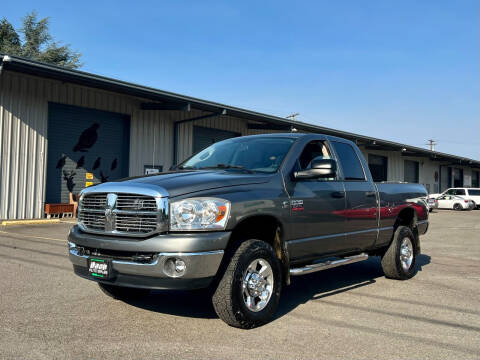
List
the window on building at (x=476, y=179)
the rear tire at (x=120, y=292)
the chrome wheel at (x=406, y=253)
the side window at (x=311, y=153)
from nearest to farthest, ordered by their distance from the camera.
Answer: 1. the rear tire at (x=120, y=292)
2. the side window at (x=311, y=153)
3. the chrome wheel at (x=406, y=253)
4. the window on building at (x=476, y=179)

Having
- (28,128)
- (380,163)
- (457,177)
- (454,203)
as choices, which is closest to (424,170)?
(454,203)

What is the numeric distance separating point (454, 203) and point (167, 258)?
36263 mm

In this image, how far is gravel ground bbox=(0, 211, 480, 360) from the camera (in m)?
3.96

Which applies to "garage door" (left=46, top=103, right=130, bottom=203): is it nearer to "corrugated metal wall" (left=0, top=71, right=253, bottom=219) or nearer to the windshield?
"corrugated metal wall" (left=0, top=71, right=253, bottom=219)

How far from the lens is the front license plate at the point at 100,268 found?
14.6 ft

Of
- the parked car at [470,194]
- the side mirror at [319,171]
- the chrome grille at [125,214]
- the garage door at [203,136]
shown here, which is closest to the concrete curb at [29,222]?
the garage door at [203,136]

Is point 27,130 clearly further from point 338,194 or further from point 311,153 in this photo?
point 338,194

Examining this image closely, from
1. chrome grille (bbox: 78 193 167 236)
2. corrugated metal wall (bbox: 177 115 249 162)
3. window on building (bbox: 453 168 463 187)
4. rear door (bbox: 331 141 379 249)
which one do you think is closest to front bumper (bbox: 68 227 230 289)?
chrome grille (bbox: 78 193 167 236)

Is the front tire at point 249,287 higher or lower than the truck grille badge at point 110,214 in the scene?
lower

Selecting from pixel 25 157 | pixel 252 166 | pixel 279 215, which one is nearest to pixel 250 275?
pixel 279 215

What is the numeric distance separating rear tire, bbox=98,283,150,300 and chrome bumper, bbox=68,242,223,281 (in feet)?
3.85

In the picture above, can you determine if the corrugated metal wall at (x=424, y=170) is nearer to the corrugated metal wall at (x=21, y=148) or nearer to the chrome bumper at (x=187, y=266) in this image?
the corrugated metal wall at (x=21, y=148)

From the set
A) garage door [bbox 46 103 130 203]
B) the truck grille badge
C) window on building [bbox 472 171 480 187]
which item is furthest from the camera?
window on building [bbox 472 171 480 187]

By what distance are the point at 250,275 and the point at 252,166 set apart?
1394 millimetres
